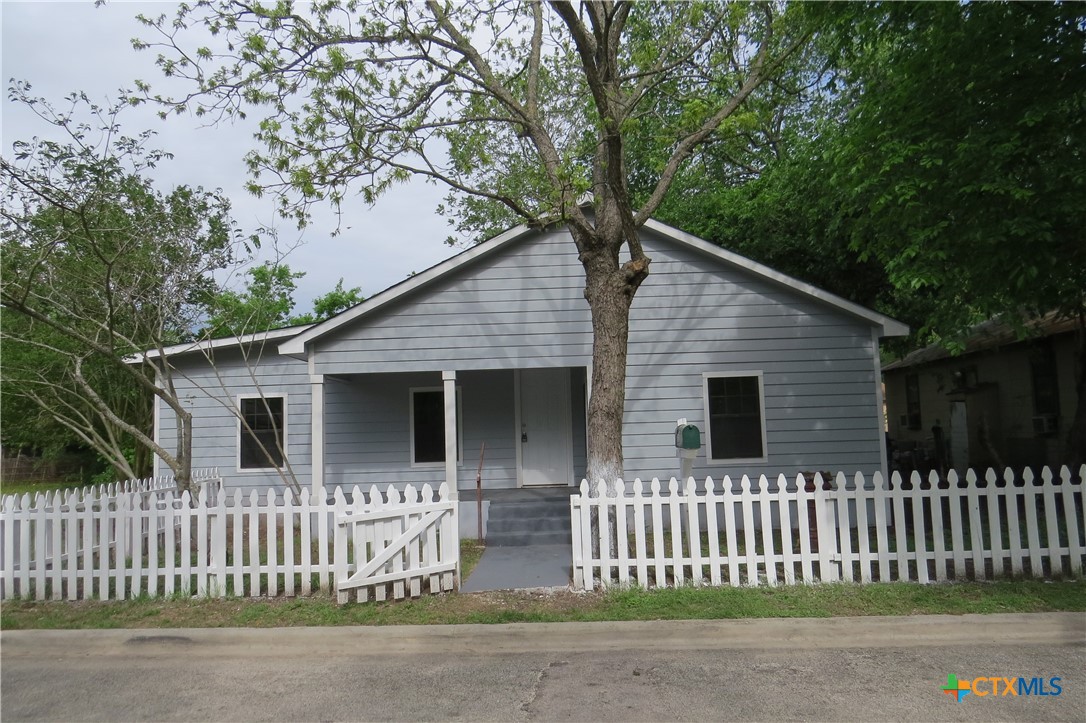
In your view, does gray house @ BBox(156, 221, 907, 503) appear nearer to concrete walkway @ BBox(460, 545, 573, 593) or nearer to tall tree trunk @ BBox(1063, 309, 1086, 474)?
concrete walkway @ BBox(460, 545, 573, 593)

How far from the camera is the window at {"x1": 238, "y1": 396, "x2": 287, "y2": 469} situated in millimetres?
13312

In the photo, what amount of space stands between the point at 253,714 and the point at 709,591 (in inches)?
159

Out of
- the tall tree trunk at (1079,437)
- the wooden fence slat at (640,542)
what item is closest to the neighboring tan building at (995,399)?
the tall tree trunk at (1079,437)

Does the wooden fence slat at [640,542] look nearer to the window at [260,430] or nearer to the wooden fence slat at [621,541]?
the wooden fence slat at [621,541]

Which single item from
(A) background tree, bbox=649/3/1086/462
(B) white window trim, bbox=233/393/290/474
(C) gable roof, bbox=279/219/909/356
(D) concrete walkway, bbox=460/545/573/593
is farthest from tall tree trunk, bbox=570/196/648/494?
(B) white window trim, bbox=233/393/290/474

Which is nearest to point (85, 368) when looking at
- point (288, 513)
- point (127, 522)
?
point (127, 522)

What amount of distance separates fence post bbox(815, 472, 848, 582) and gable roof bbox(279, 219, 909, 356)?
4.68 meters

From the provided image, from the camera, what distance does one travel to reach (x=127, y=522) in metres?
7.25

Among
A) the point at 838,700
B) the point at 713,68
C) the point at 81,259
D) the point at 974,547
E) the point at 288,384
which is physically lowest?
the point at 838,700

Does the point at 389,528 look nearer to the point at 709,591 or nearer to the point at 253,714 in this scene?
the point at 253,714

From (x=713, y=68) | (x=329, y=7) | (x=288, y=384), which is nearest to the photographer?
(x=329, y=7)

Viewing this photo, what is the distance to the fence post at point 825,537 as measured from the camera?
23.0 feet

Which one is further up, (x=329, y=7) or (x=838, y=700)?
(x=329, y=7)

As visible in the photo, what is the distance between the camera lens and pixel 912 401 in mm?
21062
